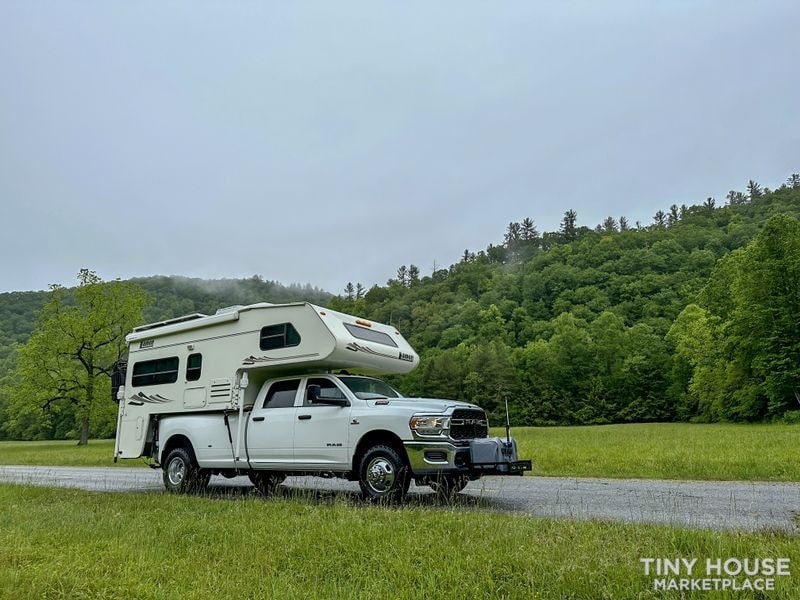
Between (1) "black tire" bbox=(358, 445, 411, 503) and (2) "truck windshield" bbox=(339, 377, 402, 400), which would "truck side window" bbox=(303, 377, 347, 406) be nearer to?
A: (2) "truck windshield" bbox=(339, 377, 402, 400)

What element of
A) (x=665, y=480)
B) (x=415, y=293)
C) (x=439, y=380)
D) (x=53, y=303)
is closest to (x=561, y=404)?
(x=439, y=380)

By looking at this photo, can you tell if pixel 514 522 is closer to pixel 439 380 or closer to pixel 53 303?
pixel 53 303

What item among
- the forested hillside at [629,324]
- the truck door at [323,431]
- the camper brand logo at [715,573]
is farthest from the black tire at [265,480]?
the forested hillside at [629,324]

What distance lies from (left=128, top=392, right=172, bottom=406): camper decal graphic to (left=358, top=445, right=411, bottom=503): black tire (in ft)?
17.4

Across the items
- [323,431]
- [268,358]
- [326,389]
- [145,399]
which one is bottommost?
[323,431]

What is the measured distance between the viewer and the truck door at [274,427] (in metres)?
10.2

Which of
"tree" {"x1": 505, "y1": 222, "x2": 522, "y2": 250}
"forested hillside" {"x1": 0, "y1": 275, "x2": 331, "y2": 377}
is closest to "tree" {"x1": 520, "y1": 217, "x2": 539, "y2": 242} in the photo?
"tree" {"x1": 505, "y1": 222, "x2": 522, "y2": 250}

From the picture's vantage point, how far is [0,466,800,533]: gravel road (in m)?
7.01

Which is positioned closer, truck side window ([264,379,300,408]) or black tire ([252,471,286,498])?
Result: truck side window ([264,379,300,408])

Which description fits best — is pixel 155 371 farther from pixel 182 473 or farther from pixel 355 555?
pixel 355 555

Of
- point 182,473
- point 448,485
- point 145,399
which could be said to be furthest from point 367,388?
point 145,399

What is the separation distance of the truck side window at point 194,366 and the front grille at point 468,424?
562 cm

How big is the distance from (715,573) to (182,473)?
Result: 10.2 meters

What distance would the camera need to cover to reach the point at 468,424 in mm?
8984
